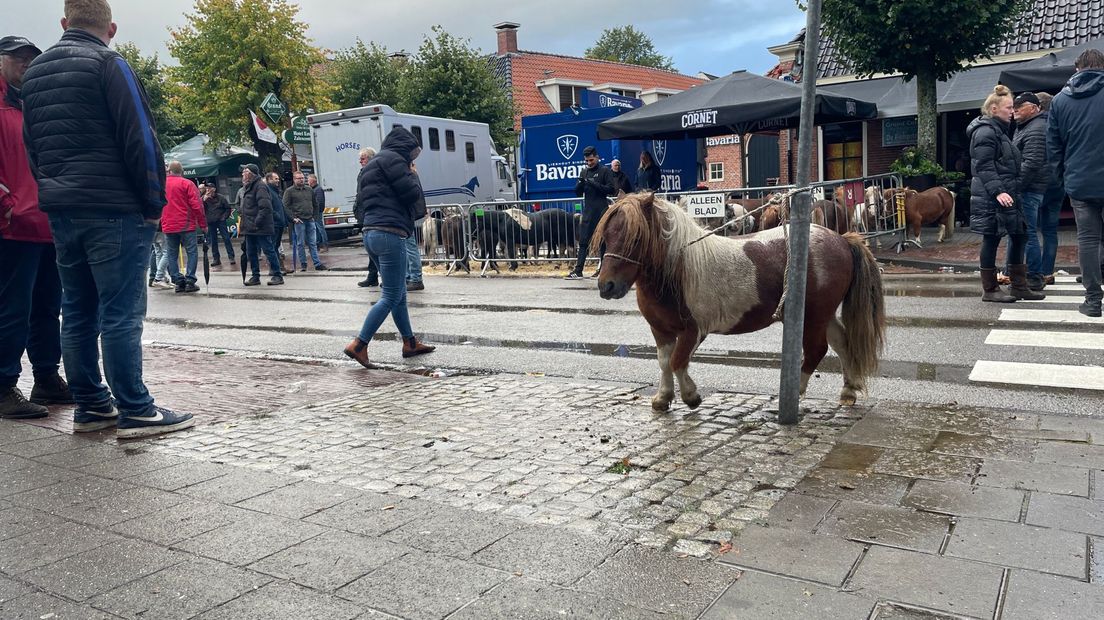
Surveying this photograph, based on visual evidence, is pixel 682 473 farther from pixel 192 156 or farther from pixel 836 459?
pixel 192 156

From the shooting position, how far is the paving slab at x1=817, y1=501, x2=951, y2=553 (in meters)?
3.28

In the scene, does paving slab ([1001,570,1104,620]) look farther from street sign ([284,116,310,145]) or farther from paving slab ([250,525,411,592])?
street sign ([284,116,310,145])

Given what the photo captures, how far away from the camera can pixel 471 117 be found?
33.4 meters

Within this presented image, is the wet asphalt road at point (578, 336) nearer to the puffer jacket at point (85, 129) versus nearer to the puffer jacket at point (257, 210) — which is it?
the puffer jacket at point (257, 210)

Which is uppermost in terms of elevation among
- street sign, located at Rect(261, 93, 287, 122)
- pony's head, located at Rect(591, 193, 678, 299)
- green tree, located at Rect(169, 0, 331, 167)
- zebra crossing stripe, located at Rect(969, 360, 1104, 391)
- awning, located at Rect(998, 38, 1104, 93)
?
green tree, located at Rect(169, 0, 331, 167)

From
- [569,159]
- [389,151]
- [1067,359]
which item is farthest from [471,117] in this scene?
[1067,359]

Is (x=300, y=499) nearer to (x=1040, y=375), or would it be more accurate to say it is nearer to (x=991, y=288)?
(x=1040, y=375)

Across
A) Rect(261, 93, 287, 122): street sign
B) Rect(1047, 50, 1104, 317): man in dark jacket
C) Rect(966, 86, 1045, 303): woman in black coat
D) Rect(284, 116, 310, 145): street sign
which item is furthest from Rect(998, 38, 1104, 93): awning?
Rect(284, 116, 310, 145): street sign

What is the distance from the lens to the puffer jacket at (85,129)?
4887mm

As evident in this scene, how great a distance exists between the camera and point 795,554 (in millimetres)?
3215

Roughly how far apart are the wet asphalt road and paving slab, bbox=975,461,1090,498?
134cm

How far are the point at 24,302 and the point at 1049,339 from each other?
7.87 m

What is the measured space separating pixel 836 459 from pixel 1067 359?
329 cm

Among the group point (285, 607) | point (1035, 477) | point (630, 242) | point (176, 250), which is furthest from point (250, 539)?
point (176, 250)
